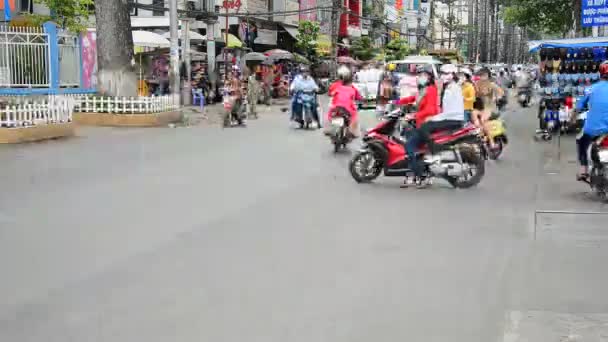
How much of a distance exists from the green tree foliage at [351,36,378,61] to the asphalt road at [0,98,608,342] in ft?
148

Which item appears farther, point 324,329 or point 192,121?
point 192,121

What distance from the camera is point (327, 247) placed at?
7023 mm

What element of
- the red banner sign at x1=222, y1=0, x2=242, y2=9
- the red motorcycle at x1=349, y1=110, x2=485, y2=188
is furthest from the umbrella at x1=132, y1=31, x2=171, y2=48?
the red motorcycle at x1=349, y1=110, x2=485, y2=188

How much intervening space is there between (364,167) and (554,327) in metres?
6.44

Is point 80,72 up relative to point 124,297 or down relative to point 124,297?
up

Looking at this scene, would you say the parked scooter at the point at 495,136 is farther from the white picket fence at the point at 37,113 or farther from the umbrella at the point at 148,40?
the umbrella at the point at 148,40

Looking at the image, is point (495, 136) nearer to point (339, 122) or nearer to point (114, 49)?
point (339, 122)

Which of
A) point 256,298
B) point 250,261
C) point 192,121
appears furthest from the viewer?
point 192,121

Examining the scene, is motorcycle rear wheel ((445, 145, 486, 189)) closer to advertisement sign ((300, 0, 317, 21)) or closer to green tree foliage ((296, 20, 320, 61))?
green tree foliage ((296, 20, 320, 61))

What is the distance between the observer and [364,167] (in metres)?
11.2

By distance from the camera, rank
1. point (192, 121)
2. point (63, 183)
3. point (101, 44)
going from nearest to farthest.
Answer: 1. point (63, 183)
2. point (101, 44)
3. point (192, 121)

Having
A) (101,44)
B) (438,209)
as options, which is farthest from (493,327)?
(101,44)

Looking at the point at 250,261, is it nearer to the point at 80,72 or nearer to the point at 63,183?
the point at 63,183

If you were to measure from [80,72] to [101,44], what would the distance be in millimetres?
1232
